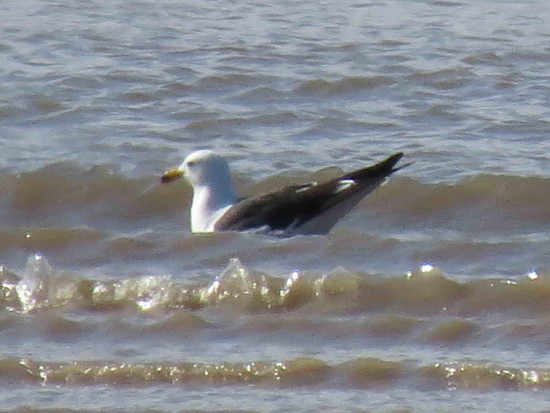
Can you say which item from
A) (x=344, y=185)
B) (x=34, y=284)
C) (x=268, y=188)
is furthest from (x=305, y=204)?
(x=34, y=284)

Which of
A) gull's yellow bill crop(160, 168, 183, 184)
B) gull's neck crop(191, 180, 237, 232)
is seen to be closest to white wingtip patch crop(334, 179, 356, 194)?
gull's neck crop(191, 180, 237, 232)

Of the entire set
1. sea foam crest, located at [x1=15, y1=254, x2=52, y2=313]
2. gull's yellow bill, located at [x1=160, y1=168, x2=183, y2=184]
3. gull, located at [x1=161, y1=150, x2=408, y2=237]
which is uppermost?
gull's yellow bill, located at [x1=160, y1=168, x2=183, y2=184]

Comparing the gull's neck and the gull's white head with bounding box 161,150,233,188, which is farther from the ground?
the gull's white head with bounding box 161,150,233,188

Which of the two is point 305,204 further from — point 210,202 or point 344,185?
point 210,202

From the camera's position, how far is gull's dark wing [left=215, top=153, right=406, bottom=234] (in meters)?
8.08

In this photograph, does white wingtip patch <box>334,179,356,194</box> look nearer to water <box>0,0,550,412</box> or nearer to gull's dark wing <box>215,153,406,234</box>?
gull's dark wing <box>215,153,406,234</box>

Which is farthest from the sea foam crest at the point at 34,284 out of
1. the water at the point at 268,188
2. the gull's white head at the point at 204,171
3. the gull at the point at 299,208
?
the gull's white head at the point at 204,171

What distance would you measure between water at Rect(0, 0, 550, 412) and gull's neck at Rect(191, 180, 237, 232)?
23 centimetres

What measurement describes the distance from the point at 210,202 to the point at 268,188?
2.77ft

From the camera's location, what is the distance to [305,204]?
8133 millimetres

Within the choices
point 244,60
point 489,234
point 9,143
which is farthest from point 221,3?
point 489,234

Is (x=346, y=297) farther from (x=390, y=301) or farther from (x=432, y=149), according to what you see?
(x=432, y=149)

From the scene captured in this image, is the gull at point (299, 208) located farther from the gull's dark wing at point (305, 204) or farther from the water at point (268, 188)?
the water at point (268, 188)

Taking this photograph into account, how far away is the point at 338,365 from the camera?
590 centimetres
